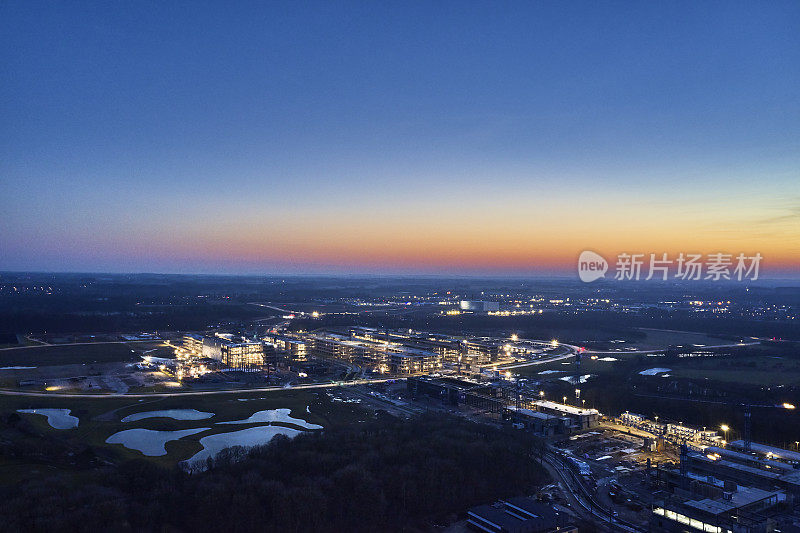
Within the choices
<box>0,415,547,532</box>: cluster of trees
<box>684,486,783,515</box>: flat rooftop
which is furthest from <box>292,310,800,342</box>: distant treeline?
<box>684,486,783,515</box>: flat rooftop

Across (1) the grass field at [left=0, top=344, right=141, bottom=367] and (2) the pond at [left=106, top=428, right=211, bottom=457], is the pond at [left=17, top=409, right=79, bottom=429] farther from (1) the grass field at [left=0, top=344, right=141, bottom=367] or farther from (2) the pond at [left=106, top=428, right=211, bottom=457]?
(1) the grass field at [left=0, top=344, right=141, bottom=367]

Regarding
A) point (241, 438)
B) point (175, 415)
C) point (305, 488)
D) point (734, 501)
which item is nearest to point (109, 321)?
point (175, 415)

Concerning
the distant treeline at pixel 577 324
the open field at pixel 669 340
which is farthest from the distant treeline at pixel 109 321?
the open field at pixel 669 340

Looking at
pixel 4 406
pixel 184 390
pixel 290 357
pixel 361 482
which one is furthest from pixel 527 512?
pixel 290 357

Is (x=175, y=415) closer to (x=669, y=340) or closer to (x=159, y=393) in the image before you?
(x=159, y=393)

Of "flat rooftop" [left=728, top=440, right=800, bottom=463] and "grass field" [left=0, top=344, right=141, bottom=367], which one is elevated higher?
"flat rooftop" [left=728, top=440, right=800, bottom=463]

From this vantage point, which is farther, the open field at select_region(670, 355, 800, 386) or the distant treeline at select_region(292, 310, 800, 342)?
the distant treeline at select_region(292, 310, 800, 342)

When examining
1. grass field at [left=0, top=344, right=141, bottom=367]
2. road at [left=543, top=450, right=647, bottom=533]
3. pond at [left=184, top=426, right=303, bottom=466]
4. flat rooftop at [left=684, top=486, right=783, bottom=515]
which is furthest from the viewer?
grass field at [left=0, top=344, right=141, bottom=367]
